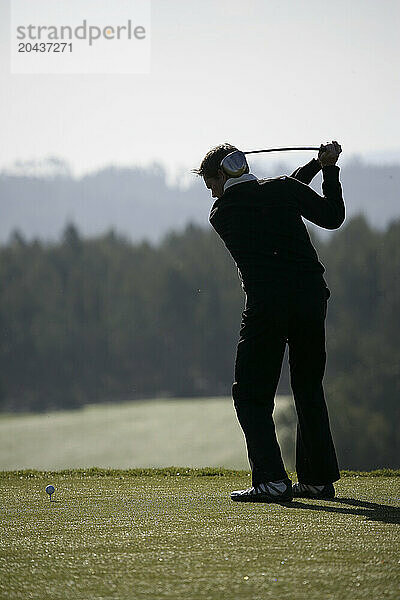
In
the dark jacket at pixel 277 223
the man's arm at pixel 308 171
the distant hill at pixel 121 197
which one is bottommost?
the dark jacket at pixel 277 223

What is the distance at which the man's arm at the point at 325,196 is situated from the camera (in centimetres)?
324

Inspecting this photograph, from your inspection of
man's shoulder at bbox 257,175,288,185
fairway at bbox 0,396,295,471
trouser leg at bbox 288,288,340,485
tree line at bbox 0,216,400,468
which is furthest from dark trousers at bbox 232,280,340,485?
fairway at bbox 0,396,295,471

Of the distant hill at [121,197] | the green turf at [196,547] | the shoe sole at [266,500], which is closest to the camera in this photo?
the green turf at [196,547]

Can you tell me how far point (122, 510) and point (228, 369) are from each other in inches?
1523

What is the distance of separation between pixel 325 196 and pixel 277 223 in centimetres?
24

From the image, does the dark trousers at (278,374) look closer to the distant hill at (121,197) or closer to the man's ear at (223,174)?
the man's ear at (223,174)

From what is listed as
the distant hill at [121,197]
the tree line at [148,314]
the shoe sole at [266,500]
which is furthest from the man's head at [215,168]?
the distant hill at [121,197]

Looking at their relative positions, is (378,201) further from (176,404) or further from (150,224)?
(176,404)

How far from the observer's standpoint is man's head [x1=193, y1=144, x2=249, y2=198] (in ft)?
11.0

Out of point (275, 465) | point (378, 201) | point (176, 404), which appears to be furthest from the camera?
point (378, 201)

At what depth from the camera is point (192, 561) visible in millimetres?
2016

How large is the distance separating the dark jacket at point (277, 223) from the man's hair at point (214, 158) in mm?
126

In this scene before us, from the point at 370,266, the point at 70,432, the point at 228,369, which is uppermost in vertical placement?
the point at 370,266

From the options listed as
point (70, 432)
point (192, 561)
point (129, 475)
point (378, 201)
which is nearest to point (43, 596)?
point (192, 561)
